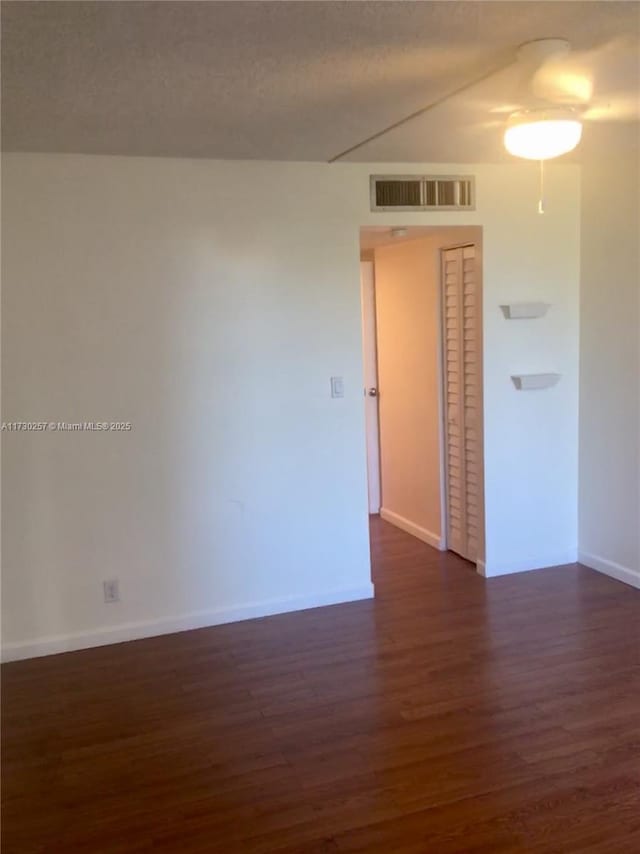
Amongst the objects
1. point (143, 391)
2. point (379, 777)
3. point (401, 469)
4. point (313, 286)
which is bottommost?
point (379, 777)

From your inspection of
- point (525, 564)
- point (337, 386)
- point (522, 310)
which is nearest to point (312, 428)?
point (337, 386)

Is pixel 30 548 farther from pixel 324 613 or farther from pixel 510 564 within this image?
pixel 510 564

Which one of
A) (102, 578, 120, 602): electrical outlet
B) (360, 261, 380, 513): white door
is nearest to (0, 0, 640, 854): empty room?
(102, 578, 120, 602): electrical outlet

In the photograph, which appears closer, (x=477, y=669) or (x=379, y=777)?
(x=379, y=777)

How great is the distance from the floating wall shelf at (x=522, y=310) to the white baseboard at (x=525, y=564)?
148 cm

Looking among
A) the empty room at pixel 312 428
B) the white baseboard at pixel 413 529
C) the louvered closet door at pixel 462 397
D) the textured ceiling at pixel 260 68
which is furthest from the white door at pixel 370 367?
the textured ceiling at pixel 260 68

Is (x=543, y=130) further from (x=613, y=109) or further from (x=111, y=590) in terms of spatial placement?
(x=111, y=590)

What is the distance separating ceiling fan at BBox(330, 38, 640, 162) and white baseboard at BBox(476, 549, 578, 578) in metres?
2.56

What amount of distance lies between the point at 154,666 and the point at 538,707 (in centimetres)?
173

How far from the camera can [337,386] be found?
4102 millimetres

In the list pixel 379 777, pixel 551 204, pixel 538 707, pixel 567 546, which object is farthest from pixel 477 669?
pixel 551 204

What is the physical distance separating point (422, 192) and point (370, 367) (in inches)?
77.4

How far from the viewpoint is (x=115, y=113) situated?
112 inches

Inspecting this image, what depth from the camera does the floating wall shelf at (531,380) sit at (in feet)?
14.5
